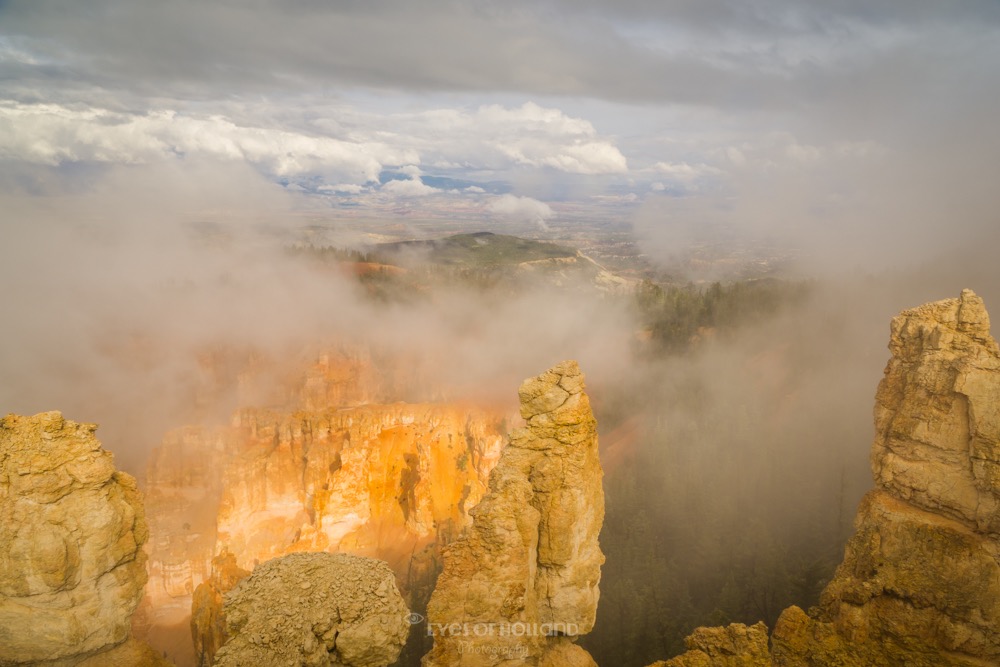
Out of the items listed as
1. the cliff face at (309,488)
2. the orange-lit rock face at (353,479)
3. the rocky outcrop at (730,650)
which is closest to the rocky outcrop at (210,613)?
the cliff face at (309,488)

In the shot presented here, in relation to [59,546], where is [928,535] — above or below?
below

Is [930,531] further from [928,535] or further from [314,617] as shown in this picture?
[314,617]

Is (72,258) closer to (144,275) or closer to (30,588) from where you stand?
(144,275)

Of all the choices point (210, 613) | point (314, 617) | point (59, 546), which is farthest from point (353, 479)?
point (314, 617)

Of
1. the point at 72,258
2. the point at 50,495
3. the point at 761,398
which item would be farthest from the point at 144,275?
the point at 761,398

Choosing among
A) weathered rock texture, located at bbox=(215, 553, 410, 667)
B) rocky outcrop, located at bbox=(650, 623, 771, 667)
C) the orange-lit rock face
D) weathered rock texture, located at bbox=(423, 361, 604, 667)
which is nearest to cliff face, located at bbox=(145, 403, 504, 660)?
the orange-lit rock face

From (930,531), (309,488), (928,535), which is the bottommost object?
(309,488)
